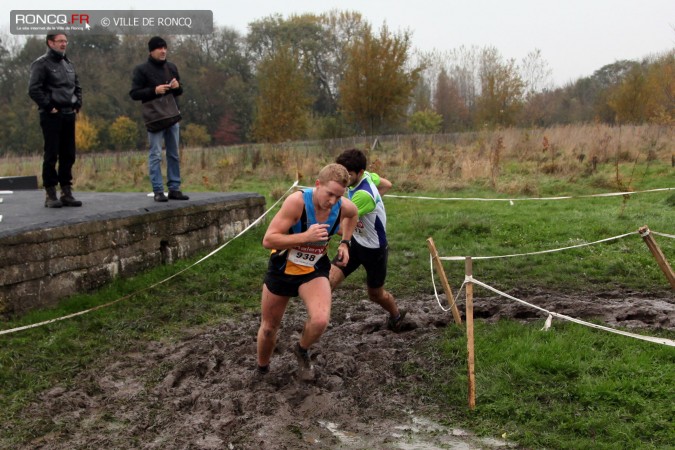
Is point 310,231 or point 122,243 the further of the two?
point 122,243

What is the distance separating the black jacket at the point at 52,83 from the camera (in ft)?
25.9

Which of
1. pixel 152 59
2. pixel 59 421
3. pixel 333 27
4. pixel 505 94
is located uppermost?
pixel 333 27

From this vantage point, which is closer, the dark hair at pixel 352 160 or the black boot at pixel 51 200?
the dark hair at pixel 352 160

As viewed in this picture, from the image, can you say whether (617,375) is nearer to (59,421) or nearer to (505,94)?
(59,421)

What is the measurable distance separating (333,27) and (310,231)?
5442cm

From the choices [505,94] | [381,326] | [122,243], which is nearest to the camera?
[381,326]

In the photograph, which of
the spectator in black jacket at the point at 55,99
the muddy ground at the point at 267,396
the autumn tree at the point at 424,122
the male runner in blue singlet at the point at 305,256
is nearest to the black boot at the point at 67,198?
the spectator in black jacket at the point at 55,99

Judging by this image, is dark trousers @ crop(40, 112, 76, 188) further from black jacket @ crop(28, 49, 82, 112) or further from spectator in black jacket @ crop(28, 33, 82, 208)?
black jacket @ crop(28, 49, 82, 112)

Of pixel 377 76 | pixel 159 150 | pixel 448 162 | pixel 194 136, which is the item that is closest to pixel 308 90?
pixel 194 136

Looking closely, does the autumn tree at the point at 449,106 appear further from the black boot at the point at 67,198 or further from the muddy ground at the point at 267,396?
the muddy ground at the point at 267,396

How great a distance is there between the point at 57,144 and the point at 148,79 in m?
1.47

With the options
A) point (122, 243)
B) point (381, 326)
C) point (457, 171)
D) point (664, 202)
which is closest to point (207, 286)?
point (122, 243)

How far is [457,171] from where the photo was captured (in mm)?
18156

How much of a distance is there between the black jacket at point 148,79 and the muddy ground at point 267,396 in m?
3.61
